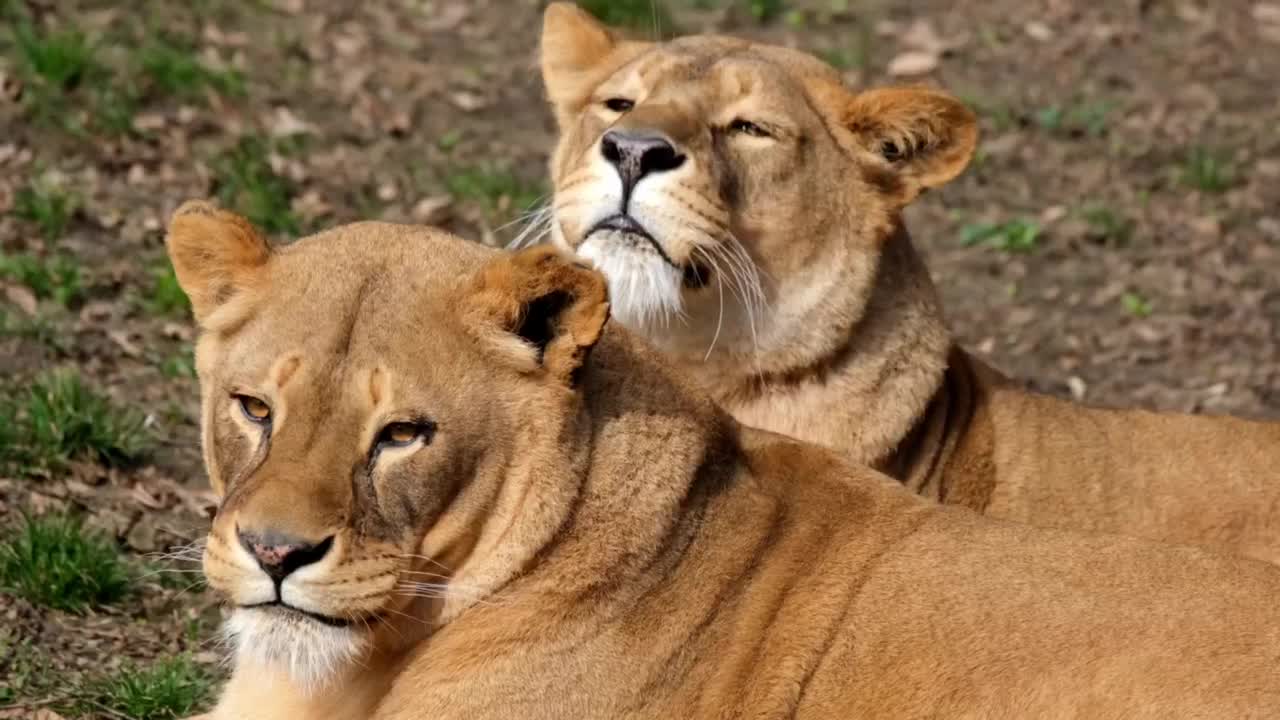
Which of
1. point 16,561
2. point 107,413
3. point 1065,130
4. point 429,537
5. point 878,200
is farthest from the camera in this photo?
point 1065,130

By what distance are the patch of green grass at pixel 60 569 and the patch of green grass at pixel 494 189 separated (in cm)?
365

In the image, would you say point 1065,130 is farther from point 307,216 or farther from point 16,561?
point 16,561

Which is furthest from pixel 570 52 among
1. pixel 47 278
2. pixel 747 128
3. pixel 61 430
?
pixel 47 278

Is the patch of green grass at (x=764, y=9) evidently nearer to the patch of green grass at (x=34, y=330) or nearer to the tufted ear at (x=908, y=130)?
the patch of green grass at (x=34, y=330)

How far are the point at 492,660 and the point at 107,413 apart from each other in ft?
9.71

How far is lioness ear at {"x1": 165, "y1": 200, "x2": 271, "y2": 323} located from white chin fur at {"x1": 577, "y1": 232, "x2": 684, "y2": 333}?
152cm

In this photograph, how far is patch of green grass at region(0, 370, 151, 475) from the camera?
6.16m

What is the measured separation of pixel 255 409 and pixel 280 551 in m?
0.34

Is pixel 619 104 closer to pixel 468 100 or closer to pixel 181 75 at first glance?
pixel 181 75

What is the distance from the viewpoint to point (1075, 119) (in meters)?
10.6

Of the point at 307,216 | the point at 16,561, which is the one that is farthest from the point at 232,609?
the point at 307,216

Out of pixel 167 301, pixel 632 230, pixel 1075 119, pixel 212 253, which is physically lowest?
pixel 1075 119

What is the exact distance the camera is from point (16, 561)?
5.52 metres

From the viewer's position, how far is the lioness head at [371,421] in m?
3.68
